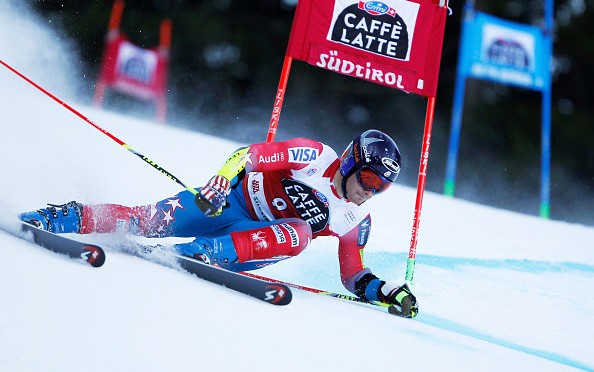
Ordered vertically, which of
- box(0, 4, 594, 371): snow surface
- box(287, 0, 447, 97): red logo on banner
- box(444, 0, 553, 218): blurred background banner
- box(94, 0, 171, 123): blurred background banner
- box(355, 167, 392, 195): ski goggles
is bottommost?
box(0, 4, 594, 371): snow surface

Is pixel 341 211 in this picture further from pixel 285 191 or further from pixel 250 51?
pixel 250 51

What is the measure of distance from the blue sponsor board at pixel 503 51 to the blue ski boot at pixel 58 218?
8450 millimetres

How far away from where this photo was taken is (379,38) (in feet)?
15.7

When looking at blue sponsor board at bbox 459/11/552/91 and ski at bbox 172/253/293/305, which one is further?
blue sponsor board at bbox 459/11/552/91

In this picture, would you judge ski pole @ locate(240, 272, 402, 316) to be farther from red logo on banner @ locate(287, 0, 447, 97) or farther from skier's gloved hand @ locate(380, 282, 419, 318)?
red logo on banner @ locate(287, 0, 447, 97)

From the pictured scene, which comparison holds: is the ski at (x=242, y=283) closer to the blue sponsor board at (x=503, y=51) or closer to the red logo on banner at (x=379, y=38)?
the red logo on banner at (x=379, y=38)

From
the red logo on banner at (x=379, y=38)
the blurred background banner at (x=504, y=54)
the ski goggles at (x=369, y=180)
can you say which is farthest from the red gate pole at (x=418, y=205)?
the blurred background banner at (x=504, y=54)

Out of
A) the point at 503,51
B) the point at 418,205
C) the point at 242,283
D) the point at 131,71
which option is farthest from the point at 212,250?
the point at 131,71

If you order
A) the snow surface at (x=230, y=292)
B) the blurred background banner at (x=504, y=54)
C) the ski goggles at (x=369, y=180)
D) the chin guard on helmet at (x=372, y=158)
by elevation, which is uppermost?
the blurred background banner at (x=504, y=54)

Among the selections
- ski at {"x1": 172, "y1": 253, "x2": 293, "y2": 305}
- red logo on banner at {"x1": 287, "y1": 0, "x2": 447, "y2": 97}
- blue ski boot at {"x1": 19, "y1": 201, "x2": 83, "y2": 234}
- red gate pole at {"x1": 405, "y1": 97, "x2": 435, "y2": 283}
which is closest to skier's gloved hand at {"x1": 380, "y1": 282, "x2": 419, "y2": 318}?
red gate pole at {"x1": 405, "y1": 97, "x2": 435, "y2": 283}

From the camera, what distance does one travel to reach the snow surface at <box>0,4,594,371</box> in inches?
89.7

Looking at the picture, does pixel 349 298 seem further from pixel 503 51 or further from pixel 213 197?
pixel 503 51

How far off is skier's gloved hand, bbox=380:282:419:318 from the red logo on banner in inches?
50.8

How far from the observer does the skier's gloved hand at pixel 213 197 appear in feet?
11.3
